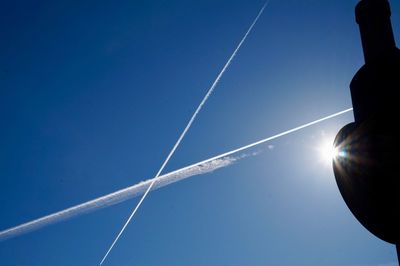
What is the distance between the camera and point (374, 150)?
5242 millimetres

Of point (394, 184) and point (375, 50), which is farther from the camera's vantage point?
point (375, 50)

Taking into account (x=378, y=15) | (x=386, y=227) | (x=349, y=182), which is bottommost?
(x=386, y=227)

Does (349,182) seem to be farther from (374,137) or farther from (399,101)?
(399,101)

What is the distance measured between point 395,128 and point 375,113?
592mm

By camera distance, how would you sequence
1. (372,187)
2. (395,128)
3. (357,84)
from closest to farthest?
(395,128) < (372,187) < (357,84)

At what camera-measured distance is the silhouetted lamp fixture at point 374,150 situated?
17.0 ft

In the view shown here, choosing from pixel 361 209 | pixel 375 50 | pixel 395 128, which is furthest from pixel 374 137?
pixel 375 50

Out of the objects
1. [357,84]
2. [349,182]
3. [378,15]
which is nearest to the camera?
[349,182]

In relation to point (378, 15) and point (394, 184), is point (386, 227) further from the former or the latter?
point (378, 15)

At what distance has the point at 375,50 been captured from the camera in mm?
6930

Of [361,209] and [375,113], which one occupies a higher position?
[375,113]

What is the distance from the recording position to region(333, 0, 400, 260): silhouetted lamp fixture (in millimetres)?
5172

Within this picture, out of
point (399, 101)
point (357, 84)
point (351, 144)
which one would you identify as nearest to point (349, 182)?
point (351, 144)

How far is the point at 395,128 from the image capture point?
16.2ft
